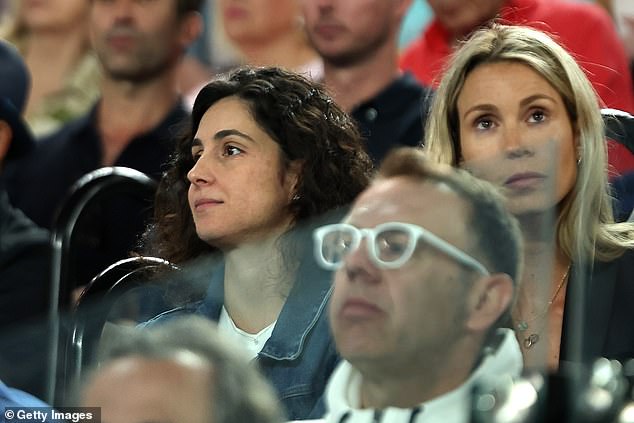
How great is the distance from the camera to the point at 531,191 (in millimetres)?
1928

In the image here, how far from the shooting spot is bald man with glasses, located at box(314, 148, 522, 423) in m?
1.82

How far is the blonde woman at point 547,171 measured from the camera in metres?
1.94

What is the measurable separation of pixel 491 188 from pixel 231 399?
448mm

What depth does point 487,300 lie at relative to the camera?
185 centimetres

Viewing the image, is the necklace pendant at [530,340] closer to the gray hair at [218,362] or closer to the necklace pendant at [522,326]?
the necklace pendant at [522,326]

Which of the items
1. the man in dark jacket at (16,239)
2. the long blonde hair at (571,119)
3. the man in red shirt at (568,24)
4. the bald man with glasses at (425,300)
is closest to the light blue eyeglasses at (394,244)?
the bald man with glasses at (425,300)

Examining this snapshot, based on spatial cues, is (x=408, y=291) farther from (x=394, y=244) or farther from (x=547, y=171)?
(x=547, y=171)

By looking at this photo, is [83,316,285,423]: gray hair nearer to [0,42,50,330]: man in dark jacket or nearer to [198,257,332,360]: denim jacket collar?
[198,257,332,360]: denim jacket collar

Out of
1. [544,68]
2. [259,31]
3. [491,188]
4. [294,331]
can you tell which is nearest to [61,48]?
[259,31]

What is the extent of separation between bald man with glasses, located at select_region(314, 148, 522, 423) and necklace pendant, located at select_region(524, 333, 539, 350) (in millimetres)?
48

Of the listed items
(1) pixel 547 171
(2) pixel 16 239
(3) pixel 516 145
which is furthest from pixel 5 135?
(1) pixel 547 171

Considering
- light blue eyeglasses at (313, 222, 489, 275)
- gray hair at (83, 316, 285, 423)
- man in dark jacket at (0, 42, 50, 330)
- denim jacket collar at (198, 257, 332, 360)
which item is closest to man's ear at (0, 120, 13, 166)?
man in dark jacket at (0, 42, 50, 330)

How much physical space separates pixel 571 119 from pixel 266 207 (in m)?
0.59

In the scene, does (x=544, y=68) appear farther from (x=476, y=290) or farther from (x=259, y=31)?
(x=259, y=31)
